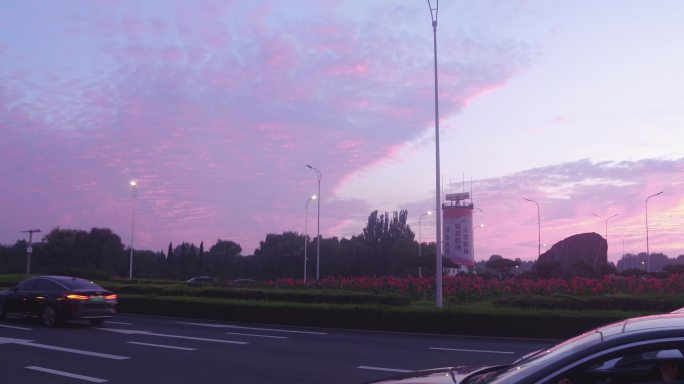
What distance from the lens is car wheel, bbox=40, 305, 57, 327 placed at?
Answer: 18.9 meters

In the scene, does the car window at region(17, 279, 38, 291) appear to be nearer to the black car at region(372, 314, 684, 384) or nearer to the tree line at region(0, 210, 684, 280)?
the black car at region(372, 314, 684, 384)

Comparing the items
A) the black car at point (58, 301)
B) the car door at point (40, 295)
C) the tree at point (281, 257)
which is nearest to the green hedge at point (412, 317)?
the black car at point (58, 301)

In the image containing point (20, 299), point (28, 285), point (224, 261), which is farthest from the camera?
point (224, 261)

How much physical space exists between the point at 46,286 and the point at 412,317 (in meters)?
11.5

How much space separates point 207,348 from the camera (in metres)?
14.7

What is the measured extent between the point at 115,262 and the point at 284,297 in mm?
43803

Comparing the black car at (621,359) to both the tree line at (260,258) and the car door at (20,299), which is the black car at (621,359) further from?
the tree line at (260,258)

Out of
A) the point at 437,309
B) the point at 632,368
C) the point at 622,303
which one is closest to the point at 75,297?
the point at 437,309

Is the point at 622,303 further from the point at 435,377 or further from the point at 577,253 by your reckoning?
the point at 577,253

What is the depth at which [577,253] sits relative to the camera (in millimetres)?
51438

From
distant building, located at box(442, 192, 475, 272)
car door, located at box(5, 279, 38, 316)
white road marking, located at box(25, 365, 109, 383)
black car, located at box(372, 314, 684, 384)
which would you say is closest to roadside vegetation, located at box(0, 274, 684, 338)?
car door, located at box(5, 279, 38, 316)

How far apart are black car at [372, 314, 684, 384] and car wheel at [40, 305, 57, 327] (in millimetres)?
18077

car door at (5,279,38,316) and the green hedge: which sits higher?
car door at (5,279,38,316)

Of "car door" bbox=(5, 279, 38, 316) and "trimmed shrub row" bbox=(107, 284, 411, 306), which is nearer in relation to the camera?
"car door" bbox=(5, 279, 38, 316)
